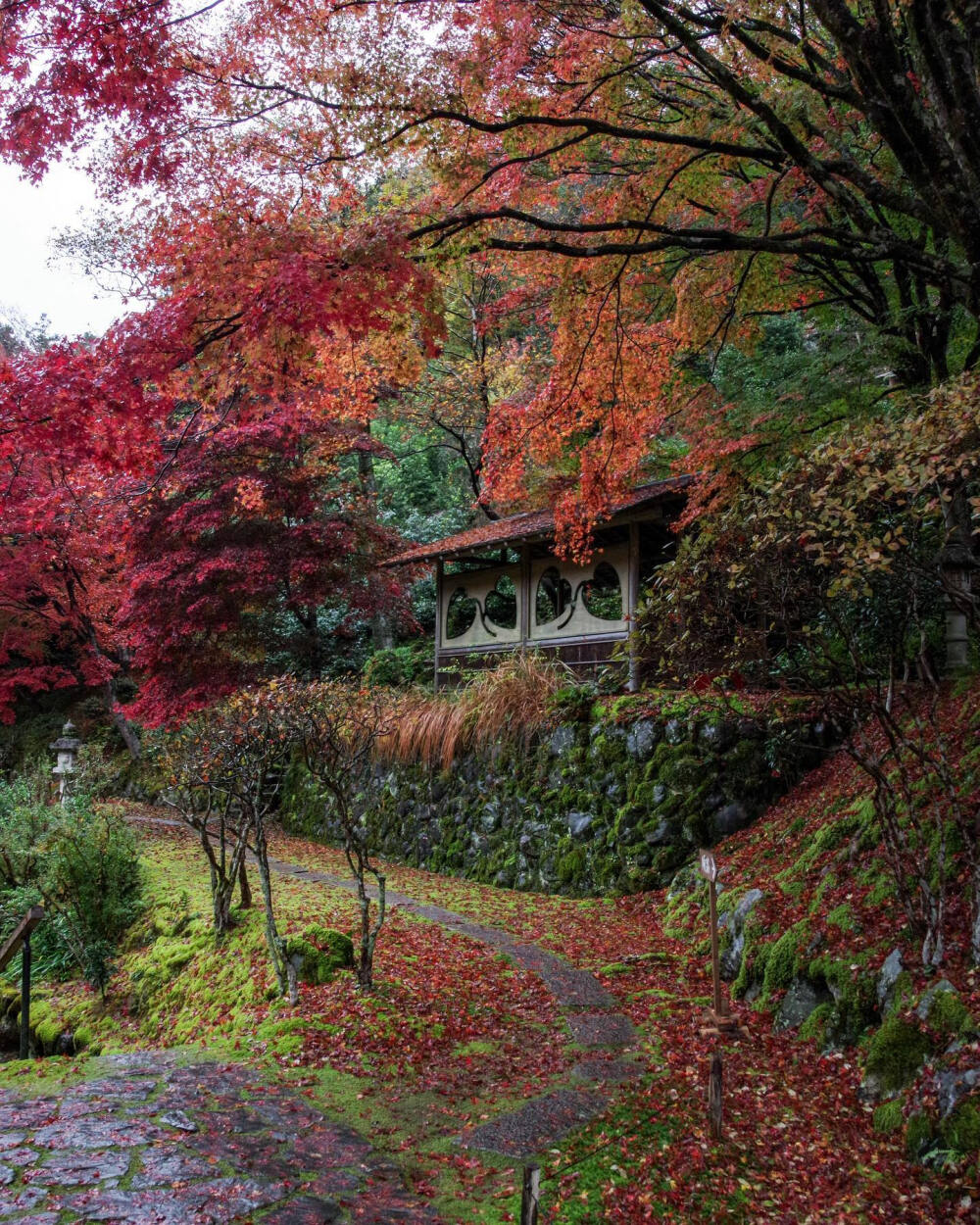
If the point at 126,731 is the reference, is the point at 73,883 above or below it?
below

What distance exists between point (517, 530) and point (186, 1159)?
10.1 metres

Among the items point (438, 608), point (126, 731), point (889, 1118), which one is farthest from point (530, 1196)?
point (126, 731)

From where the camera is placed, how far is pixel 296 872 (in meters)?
10.6

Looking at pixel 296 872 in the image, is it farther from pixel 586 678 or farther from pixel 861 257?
pixel 861 257

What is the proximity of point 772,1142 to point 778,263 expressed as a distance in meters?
7.07

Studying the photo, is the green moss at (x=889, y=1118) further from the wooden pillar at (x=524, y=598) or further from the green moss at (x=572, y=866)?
the wooden pillar at (x=524, y=598)

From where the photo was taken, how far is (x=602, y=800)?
9516 mm

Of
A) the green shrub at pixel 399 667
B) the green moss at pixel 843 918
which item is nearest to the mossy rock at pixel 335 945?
the green moss at pixel 843 918

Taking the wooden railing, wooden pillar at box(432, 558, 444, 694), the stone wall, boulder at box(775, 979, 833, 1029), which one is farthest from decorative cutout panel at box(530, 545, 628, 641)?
the wooden railing

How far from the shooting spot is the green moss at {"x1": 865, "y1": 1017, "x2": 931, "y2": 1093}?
3824mm

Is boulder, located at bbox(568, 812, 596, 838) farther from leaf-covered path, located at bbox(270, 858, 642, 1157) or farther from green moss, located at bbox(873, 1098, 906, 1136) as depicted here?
green moss, located at bbox(873, 1098, 906, 1136)

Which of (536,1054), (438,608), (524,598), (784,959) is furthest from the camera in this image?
(438,608)

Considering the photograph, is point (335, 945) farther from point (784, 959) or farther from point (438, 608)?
point (438, 608)

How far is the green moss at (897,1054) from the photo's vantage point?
3824mm
